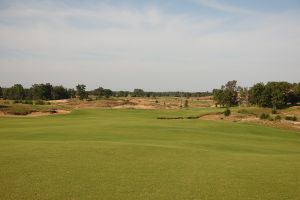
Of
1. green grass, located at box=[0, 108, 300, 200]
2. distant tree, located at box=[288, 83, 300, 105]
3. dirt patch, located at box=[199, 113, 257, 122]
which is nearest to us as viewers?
green grass, located at box=[0, 108, 300, 200]

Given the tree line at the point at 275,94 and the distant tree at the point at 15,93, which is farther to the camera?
the distant tree at the point at 15,93

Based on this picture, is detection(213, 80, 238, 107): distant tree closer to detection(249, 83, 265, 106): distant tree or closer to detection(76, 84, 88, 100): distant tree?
detection(249, 83, 265, 106): distant tree

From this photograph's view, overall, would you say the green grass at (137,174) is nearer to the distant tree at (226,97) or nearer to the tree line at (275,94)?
the tree line at (275,94)

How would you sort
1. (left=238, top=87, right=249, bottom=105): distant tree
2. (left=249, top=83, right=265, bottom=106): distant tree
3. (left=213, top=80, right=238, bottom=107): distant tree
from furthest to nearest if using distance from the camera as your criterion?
(left=238, top=87, right=249, bottom=105): distant tree, (left=213, top=80, right=238, bottom=107): distant tree, (left=249, top=83, right=265, bottom=106): distant tree

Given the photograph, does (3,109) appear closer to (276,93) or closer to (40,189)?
(40,189)

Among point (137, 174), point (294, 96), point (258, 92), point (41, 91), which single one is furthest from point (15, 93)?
point (137, 174)

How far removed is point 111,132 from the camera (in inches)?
1369

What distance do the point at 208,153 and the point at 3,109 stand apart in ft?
174

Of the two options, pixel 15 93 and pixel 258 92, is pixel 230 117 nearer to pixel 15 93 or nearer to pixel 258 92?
pixel 258 92

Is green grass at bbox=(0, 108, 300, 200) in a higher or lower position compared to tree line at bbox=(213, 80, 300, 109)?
lower

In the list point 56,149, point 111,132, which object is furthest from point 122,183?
point 111,132

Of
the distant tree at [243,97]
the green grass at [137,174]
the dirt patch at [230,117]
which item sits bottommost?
the dirt patch at [230,117]

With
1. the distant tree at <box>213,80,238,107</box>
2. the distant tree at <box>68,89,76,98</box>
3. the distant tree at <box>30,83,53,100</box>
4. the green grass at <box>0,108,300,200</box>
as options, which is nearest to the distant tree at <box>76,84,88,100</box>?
the distant tree at <box>68,89,76,98</box>

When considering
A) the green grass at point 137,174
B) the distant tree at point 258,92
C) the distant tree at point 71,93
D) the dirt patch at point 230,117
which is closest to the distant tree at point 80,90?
the distant tree at point 71,93
